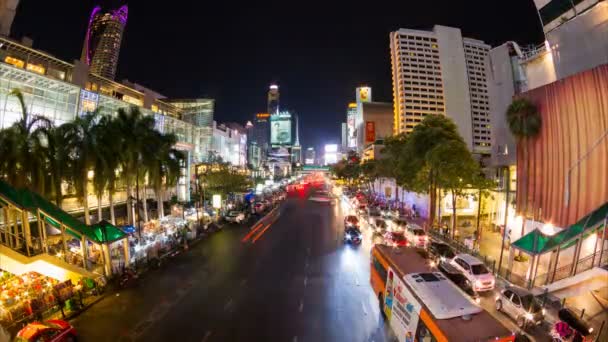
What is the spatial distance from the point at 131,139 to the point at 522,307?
2657 centimetres

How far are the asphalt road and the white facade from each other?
60.4 metres

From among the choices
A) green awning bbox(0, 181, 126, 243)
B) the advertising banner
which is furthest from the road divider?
the advertising banner

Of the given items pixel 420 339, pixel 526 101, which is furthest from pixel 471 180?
pixel 420 339

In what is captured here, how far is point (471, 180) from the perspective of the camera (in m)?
26.6

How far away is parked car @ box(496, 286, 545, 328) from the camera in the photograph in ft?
39.0

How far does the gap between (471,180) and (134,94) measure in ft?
162

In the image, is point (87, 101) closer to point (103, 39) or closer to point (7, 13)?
point (7, 13)

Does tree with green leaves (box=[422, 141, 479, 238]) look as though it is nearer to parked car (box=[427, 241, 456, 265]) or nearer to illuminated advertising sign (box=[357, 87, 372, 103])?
parked car (box=[427, 241, 456, 265])

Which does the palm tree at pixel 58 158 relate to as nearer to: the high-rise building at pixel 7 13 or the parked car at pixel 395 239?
the high-rise building at pixel 7 13

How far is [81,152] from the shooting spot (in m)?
20.7

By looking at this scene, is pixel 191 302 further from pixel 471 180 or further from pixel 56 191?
pixel 471 180

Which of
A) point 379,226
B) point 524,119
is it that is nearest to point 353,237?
point 379,226

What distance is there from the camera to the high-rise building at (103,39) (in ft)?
371

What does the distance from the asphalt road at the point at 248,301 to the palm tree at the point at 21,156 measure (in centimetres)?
834
